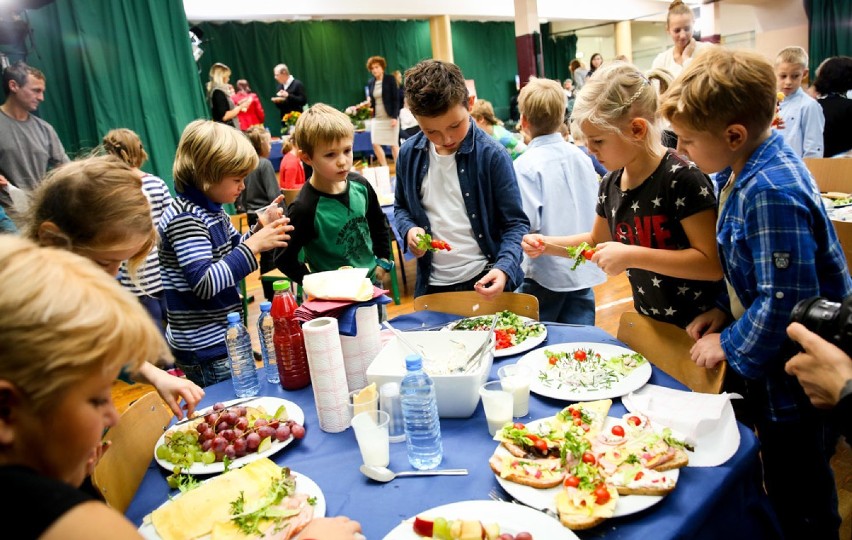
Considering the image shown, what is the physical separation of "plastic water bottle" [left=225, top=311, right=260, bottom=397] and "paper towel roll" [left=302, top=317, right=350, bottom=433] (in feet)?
1.20

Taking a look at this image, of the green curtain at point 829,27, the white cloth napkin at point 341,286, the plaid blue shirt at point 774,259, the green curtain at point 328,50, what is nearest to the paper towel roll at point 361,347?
the white cloth napkin at point 341,286

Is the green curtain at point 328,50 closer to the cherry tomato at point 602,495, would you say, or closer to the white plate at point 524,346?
the white plate at point 524,346

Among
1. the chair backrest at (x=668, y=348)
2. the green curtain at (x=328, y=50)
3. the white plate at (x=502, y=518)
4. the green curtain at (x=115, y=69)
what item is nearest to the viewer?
the white plate at (x=502, y=518)

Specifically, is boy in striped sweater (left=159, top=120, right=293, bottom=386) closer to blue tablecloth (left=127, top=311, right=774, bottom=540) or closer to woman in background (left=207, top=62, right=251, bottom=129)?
blue tablecloth (left=127, top=311, right=774, bottom=540)

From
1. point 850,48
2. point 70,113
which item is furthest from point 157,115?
point 850,48

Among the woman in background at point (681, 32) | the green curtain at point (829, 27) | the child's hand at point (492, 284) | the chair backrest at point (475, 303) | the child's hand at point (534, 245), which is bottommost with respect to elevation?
the chair backrest at point (475, 303)

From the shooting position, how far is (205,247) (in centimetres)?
195

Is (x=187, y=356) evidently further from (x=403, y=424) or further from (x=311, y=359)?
(x=403, y=424)

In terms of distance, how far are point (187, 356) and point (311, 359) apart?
0.94 meters

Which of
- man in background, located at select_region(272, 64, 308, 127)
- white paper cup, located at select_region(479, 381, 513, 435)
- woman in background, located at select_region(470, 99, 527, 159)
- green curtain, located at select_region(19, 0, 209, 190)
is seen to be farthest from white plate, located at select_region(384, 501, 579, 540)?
man in background, located at select_region(272, 64, 308, 127)

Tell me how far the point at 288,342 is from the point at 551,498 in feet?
2.90

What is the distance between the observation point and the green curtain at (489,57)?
49.5 ft

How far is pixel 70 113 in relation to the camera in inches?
229

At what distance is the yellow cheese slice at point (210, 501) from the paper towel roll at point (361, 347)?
373mm
